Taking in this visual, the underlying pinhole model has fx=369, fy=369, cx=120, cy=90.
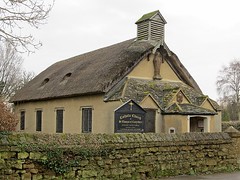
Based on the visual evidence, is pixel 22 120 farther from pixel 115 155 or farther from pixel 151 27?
pixel 115 155

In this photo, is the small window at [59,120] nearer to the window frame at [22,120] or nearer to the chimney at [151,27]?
the window frame at [22,120]

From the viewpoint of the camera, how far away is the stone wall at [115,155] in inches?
369

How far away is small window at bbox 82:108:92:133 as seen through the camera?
22969mm

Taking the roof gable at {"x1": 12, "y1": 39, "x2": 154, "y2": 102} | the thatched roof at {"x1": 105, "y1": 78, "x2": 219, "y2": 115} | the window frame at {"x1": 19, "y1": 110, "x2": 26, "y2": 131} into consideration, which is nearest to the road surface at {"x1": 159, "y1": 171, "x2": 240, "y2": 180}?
the thatched roof at {"x1": 105, "y1": 78, "x2": 219, "y2": 115}

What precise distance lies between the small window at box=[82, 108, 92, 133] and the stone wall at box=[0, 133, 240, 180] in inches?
420

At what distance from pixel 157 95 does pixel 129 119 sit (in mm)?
7923

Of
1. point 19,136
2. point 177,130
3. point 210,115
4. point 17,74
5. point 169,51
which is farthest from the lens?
point 17,74

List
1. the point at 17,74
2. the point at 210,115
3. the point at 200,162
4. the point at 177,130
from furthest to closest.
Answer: the point at 17,74 < the point at 210,115 < the point at 177,130 < the point at 200,162

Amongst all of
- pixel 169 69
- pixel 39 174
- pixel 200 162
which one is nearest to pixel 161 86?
pixel 169 69

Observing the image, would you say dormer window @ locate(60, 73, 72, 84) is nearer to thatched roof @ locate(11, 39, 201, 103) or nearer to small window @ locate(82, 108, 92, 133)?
thatched roof @ locate(11, 39, 201, 103)

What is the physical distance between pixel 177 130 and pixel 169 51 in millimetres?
6014

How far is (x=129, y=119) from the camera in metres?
14.9

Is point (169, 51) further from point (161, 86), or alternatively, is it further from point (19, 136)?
point (19, 136)

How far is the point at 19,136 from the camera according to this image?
9.43 meters
